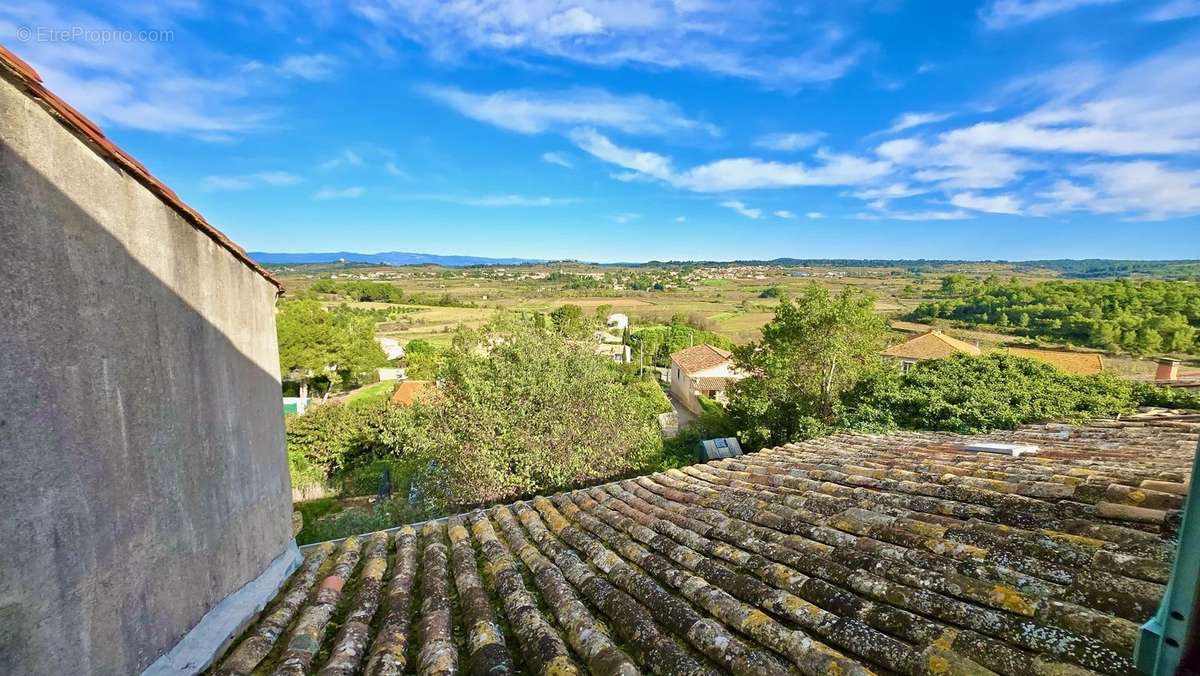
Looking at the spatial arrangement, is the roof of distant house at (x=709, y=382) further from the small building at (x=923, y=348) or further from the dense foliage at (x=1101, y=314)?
the dense foliage at (x=1101, y=314)

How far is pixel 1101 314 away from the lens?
44719 mm

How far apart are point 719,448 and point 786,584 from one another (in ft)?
60.5

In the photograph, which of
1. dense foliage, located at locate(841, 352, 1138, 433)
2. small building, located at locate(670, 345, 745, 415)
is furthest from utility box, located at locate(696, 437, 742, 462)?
small building, located at locate(670, 345, 745, 415)

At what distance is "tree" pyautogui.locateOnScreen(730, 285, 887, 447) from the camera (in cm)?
2062

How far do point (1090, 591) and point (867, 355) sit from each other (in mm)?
20294

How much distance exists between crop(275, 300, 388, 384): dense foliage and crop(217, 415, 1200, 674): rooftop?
34245 mm

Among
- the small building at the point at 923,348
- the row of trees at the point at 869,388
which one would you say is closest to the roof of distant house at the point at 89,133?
the row of trees at the point at 869,388

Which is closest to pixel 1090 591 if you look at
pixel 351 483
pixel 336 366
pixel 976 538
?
pixel 976 538

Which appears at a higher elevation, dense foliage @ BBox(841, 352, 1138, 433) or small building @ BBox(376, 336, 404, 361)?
dense foliage @ BBox(841, 352, 1138, 433)

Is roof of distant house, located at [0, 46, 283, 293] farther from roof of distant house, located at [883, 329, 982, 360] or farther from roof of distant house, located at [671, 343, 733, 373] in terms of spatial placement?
roof of distant house, located at [883, 329, 982, 360]

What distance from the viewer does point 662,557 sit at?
4449 mm

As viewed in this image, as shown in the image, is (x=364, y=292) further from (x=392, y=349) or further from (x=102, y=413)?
(x=102, y=413)

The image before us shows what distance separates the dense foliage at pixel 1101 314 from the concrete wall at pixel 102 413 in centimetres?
5605

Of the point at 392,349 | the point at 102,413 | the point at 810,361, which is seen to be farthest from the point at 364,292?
the point at 102,413
